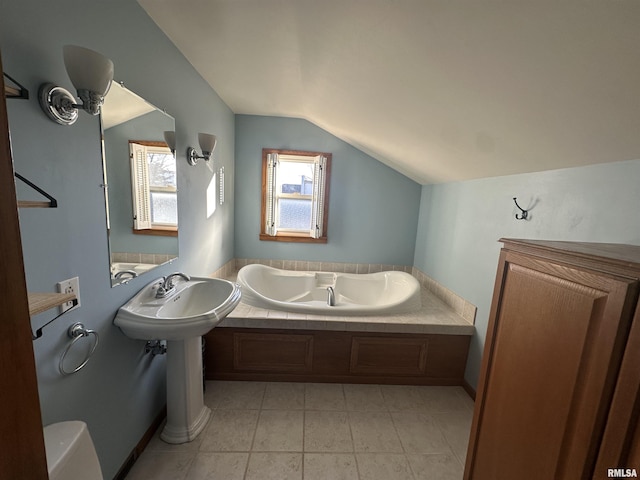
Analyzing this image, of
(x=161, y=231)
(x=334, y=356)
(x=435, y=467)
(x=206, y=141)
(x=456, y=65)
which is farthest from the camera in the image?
(x=334, y=356)

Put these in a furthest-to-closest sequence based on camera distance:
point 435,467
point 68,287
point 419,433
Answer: point 419,433
point 435,467
point 68,287

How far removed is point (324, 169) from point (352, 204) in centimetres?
55

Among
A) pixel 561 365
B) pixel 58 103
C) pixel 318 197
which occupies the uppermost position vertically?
pixel 58 103

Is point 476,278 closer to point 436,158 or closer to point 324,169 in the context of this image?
point 436,158

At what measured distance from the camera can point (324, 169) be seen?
3.07 m

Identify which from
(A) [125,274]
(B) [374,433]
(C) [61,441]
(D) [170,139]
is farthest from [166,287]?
(B) [374,433]

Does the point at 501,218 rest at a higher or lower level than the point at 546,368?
higher

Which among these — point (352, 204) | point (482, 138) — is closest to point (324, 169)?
point (352, 204)

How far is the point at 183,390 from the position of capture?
1.53 meters

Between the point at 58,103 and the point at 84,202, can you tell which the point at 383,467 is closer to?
the point at 84,202

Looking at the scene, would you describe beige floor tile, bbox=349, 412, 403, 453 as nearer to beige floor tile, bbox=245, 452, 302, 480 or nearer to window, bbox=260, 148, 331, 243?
beige floor tile, bbox=245, 452, 302, 480

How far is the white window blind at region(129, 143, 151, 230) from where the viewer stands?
1.37 m

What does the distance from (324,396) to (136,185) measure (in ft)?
6.39

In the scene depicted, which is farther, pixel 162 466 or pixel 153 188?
pixel 153 188
